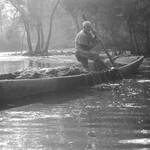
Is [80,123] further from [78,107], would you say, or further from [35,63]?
[35,63]

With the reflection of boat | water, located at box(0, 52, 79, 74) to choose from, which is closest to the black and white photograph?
the reflection of boat

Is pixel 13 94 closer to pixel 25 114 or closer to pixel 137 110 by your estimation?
pixel 25 114

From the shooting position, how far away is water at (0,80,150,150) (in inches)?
260

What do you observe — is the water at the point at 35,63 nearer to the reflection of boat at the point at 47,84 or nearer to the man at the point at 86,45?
the man at the point at 86,45

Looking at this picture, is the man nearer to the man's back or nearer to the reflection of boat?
the man's back

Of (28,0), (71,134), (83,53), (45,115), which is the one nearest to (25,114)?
(45,115)

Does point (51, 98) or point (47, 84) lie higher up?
point (47, 84)

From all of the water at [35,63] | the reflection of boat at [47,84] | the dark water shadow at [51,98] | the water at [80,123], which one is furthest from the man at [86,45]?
the water at [35,63]

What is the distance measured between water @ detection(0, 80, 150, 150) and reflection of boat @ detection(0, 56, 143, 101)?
315mm

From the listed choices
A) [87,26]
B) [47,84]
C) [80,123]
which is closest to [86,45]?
[87,26]

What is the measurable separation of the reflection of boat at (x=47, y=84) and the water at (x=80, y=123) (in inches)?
12.4

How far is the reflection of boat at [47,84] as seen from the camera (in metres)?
10.6

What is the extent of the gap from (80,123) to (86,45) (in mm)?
7457

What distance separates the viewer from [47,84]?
38.9 feet
